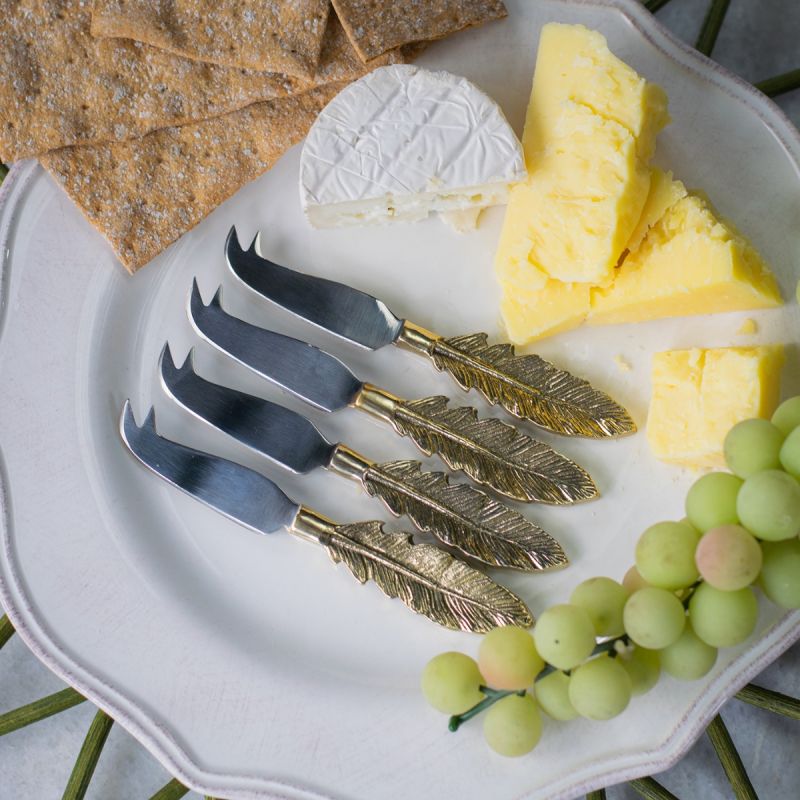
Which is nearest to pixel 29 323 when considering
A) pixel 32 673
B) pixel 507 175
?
pixel 32 673

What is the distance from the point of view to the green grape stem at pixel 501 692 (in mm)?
974

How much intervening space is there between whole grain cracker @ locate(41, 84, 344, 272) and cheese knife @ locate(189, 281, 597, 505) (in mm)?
173

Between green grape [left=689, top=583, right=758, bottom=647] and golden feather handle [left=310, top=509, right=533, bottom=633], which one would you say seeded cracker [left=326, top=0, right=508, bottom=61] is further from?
green grape [left=689, top=583, right=758, bottom=647]

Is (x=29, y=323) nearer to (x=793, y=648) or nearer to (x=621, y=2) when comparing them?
(x=621, y=2)

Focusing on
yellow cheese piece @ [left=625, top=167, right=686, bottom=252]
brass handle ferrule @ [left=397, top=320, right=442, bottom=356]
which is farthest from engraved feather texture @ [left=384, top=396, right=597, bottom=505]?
yellow cheese piece @ [left=625, top=167, right=686, bottom=252]

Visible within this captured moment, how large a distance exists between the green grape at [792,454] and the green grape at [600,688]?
11.4 inches

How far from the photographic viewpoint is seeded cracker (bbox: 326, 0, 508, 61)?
1236mm

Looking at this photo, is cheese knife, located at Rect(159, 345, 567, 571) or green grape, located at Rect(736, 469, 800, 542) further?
cheese knife, located at Rect(159, 345, 567, 571)

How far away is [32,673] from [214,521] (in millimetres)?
527

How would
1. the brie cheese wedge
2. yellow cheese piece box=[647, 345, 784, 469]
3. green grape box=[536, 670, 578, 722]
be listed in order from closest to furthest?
green grape box=[536, 670, 578, 722], yellow cheese piece box=[647, 345, 784, 469], the brie cheese wedge

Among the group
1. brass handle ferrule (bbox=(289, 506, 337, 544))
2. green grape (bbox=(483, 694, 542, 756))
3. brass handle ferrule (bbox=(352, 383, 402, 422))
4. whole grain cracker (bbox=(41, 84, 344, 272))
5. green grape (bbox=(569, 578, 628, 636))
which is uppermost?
whole grain cracker (bbox=(41, 84, 344, 272))

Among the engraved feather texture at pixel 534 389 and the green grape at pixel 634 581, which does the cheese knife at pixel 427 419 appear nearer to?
the engraved feather texture at pixel 534 389

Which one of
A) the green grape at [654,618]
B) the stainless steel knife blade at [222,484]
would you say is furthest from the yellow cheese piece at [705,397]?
the stainless steel knife blade at [222,484]

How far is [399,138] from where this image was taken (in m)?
1.21
